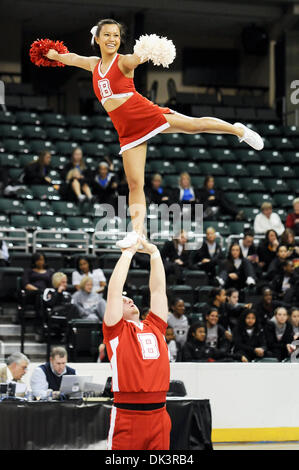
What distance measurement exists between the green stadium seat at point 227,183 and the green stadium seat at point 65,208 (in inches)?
110

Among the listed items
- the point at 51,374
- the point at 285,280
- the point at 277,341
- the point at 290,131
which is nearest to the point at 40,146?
the point at 285,280

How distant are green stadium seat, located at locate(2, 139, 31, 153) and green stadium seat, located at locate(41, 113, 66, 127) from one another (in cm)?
132

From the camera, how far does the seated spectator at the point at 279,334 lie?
9367 millimetres

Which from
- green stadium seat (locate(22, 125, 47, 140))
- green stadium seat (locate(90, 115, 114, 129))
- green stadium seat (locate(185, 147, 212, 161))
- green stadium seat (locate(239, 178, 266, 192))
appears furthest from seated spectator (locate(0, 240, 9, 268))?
green stadium seat (locate(90, 115, 114, 129))

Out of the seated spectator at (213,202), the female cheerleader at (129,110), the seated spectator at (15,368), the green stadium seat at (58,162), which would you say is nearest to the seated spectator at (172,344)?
the seated spectator at (15,368)

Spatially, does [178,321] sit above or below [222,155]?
below

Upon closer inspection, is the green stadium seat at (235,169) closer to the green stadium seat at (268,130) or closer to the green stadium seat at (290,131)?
the green stadium seat at (268,130)

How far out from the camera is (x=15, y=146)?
13570 millimetres

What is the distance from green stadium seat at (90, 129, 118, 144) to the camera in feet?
48.6

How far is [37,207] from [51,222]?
47 cm

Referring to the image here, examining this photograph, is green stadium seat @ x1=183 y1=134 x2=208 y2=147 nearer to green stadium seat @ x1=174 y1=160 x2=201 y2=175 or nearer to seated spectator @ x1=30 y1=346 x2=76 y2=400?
green stadium seat @ x1=174 y1=160 x2=201 y2=175

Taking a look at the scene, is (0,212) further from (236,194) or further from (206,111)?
(206,111)

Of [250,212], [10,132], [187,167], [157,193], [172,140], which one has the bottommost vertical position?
[250,212]

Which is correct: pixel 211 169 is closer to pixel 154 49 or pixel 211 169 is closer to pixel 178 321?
pixel 178 321
